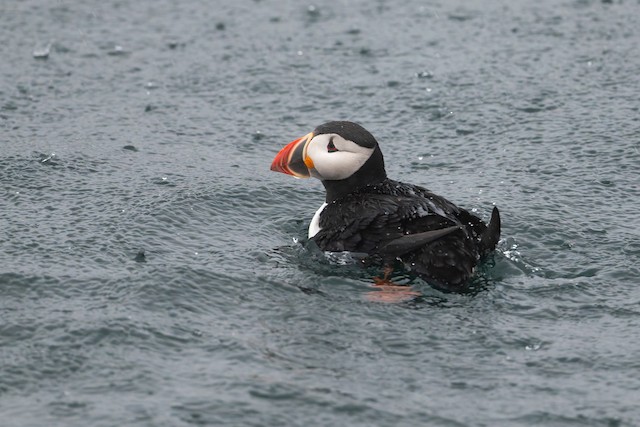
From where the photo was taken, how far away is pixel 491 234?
21.0 feet

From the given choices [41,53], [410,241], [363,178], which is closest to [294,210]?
[363,178]

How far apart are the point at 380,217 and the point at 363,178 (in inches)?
24.1

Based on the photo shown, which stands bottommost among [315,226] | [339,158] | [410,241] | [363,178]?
[315,226]

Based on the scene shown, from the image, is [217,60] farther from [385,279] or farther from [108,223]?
[385,279]

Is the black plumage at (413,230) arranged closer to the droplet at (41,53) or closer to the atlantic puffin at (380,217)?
the atlantic puffin at (380,217)

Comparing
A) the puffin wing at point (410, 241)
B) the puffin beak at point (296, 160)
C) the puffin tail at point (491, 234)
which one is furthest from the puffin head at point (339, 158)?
the puffin tail at point (491, 234)

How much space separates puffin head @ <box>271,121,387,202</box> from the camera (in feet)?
22.7

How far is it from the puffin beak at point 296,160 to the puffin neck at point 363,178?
0.59 feet

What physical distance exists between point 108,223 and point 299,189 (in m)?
1.59

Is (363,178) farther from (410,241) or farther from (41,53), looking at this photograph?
(41,53)

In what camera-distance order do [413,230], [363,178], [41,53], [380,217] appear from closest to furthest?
[413,230] < [380,217] < [363,178] < [41,53]

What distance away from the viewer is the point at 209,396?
16.7ft

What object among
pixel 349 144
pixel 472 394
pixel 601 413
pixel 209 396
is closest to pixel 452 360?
pixel 472 394

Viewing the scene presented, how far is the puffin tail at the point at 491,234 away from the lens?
20.9ft
